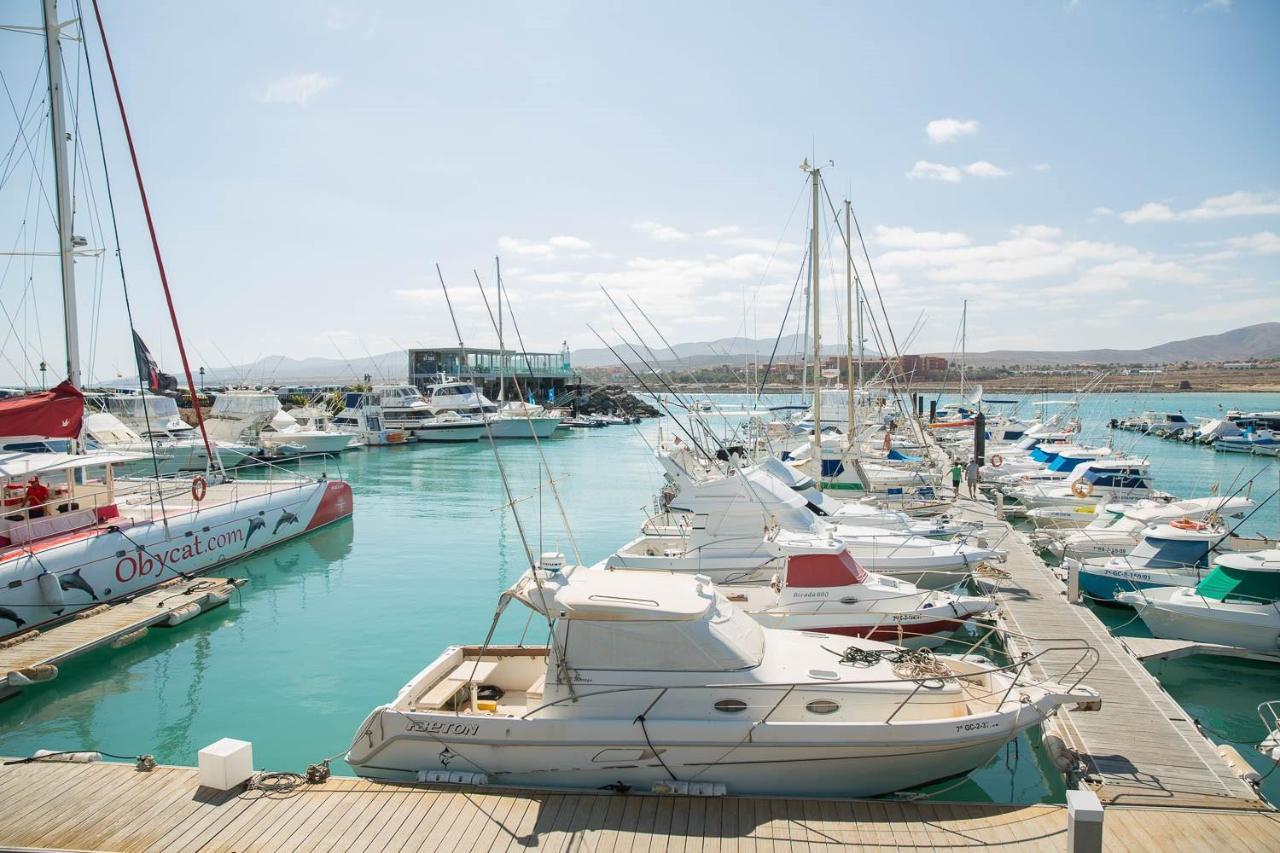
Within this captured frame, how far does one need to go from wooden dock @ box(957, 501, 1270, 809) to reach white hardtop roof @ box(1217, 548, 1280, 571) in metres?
2.61

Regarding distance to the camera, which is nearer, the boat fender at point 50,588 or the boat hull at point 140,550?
the boat hull at point 140,550

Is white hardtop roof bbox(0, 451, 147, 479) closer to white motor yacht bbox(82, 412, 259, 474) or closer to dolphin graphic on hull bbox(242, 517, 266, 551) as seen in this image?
dolphin graphic on hull bbox(242, 517, 266, 551)

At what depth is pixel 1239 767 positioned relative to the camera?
8.43 meters

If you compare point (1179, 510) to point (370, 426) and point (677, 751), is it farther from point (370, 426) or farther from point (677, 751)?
point (370, 426)

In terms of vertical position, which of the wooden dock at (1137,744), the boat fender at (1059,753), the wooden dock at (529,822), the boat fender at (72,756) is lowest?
the boat fender at (1059,753)

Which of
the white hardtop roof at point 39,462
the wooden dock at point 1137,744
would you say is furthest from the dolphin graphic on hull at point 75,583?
the wooden dock at point 1137,744

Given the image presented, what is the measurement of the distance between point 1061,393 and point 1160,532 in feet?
468

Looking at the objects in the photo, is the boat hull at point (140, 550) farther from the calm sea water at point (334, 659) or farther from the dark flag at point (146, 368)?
the dark flag at point (146, 368)

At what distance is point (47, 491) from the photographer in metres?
16.9

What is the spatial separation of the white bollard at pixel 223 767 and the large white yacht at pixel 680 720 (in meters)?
1.16

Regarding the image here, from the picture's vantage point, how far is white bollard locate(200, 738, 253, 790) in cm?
747

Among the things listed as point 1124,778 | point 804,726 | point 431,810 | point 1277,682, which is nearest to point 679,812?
point 804,726

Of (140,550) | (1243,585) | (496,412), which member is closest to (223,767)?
(140,550)

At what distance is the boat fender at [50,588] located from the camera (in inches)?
582
